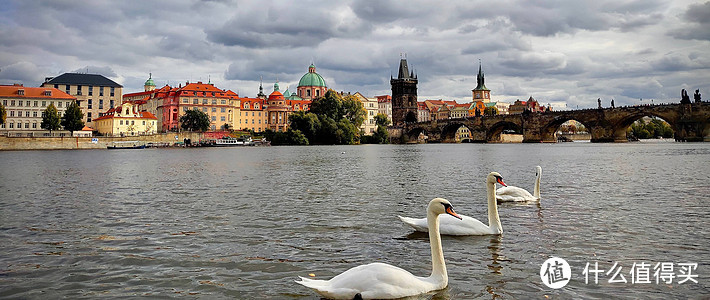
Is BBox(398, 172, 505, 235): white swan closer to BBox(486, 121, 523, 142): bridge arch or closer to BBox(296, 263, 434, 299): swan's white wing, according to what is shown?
BBox(296, 263, 434, 299): swan's white wing

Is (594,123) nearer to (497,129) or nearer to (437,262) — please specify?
(497,129)

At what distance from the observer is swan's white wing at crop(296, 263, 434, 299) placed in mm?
5125

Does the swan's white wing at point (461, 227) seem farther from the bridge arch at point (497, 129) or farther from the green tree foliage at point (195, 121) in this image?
the bridge arch at point (497, 129)

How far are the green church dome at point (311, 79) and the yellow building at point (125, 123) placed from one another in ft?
196

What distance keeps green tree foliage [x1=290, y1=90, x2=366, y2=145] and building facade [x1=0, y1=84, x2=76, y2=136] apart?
46697 millimetres

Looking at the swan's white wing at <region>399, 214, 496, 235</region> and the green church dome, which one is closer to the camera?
the swan's white wing at <region>399, 214, 496, 235</region>

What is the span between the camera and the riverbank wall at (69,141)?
74.4m

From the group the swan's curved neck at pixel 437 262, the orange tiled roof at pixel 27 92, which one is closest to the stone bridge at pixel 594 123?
the orange tiled roof at pixel 27 92

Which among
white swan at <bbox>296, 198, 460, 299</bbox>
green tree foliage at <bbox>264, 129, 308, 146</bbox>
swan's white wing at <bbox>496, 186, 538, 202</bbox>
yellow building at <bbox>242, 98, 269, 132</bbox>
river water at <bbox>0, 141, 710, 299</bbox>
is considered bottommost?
river water at <bbox>0, 141, 710, 299</bbox>

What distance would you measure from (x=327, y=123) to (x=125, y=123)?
138ft

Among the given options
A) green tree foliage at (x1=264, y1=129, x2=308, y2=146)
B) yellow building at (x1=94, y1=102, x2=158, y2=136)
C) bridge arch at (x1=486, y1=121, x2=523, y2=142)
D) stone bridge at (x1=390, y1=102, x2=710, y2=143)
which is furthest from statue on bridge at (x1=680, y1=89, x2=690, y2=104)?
yellow building at (x1=94, y1=102, x2=158, y2=136)

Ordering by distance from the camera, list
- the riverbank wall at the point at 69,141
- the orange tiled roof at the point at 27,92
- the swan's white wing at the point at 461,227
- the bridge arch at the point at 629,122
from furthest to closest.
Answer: the orange tiled roof at the point at 27,92, the bridge arch at the point at 629,122, the riverbank wall at the point at 69,141, the swan's white wing at the point at 461,227

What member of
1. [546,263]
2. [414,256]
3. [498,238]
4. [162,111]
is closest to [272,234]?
[414,256]

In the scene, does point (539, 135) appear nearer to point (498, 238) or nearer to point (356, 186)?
point (356, 186)
